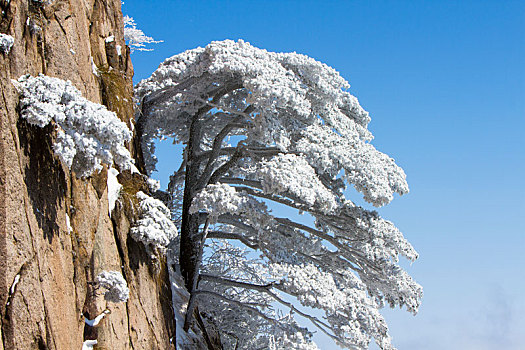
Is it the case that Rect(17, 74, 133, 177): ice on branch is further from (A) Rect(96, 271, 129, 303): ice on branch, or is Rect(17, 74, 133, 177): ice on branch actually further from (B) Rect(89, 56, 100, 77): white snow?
(B) Rect(89, 56, 100, 77): white snow

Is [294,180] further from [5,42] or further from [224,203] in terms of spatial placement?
[5,42]

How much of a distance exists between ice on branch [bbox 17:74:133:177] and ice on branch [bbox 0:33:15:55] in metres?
0.48

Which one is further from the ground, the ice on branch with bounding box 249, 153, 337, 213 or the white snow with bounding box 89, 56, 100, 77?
the white snow with bounding box 89, 56, 100, 77

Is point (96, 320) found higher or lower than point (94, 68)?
lower

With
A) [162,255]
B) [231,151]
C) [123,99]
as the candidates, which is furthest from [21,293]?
[231,151]

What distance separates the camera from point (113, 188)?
1136 cm

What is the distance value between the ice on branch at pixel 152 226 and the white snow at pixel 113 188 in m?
0.55

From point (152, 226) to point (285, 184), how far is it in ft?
8.87

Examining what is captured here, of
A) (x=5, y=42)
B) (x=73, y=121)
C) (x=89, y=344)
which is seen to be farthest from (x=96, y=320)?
(x=5, y=42)

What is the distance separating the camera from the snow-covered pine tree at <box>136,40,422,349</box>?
42.0ft

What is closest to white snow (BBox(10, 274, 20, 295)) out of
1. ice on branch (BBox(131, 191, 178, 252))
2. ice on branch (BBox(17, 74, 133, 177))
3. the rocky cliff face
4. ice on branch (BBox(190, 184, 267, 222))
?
the rocky cliff face

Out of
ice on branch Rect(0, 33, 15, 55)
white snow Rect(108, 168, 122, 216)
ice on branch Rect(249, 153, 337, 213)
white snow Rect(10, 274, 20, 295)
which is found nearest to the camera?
white snow Rect(10, 274, 20, 295)

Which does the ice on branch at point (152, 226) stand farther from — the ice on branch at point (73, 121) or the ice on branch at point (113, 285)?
the ice on branch at point (73, 121)

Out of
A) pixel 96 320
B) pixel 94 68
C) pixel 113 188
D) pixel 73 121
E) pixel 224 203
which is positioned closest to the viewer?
pixel 73 121
